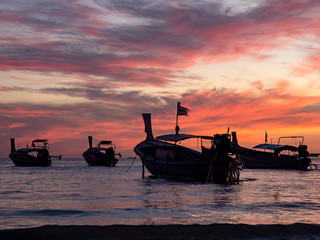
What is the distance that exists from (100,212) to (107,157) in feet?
297

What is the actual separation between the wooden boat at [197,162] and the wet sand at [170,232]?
21698mm

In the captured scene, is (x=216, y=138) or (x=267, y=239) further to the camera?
(x=216, y=138)


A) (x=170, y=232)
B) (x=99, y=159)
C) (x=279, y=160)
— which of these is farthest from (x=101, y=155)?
(x=170, y=232)

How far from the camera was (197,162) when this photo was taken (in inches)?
1481

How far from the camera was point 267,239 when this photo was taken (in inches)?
492

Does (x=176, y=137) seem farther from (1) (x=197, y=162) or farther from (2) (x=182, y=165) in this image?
(1) (x=197, y=162)

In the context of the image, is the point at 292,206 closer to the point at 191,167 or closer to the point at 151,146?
the point at 191,167

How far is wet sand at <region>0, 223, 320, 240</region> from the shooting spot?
12734mm

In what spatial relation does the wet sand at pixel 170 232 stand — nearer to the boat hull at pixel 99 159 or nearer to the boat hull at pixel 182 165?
the boat hull at pixel 182 165

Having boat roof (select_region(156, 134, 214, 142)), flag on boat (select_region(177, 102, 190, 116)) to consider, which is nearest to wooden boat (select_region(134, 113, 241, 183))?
boat roof (select_region(156, 134, 214, 142))

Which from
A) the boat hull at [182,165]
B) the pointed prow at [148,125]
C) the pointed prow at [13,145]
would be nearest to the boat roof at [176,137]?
the boat hull at [182,165]

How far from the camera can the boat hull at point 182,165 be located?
1449 inches

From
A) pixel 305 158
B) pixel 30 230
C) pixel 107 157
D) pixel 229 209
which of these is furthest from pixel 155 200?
pixel 107 157

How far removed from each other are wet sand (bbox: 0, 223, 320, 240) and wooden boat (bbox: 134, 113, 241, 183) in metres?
21.7
